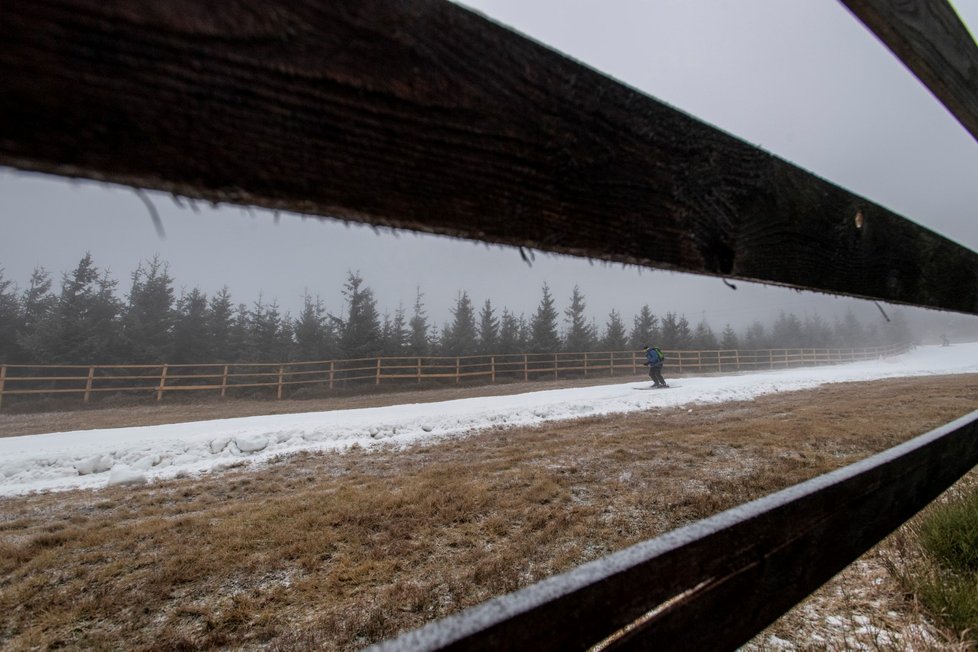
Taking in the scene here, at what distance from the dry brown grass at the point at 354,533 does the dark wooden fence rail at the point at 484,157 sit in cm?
202

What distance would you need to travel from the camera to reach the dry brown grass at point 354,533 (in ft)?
8.00

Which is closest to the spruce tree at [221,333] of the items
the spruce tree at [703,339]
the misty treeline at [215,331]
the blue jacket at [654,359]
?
the misty treeline at [215,331]

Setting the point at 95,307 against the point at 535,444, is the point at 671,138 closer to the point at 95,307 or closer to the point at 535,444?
the point at 535,444

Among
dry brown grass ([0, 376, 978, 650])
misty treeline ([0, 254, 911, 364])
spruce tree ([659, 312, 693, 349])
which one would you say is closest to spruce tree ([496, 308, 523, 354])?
misty treeline ([0, 254, 911, 364])

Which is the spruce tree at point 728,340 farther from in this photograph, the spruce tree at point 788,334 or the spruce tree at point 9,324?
the spruce tree at point 9,324

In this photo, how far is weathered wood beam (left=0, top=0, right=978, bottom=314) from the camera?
1.15 ft

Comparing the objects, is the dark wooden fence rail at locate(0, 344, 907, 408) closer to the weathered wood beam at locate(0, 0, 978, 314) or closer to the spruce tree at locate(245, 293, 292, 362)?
the spruce tree at locate(245, 293, 292, 362)

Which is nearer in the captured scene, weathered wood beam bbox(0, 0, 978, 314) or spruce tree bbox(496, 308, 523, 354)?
weathered wood beam bbox(0, 0, 978, 314)

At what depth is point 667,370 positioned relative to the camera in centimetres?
2995

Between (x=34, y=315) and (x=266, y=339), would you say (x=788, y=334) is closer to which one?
(x=266, y=339)

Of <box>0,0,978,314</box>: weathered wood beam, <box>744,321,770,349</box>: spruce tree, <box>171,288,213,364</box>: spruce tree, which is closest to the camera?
<box>0,0,978,314</box>: weathered wood beam

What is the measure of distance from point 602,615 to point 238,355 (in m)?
38.2

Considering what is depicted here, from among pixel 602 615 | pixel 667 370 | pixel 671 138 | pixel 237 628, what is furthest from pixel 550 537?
pixel 667 370

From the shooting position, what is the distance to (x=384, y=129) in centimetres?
50
